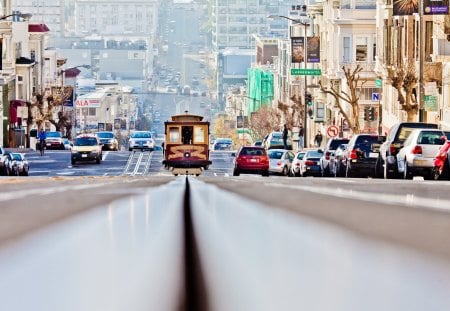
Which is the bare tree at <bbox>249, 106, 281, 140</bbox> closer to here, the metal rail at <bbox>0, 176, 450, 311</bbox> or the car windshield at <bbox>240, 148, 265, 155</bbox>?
the car windshield at <bbox>240, 148, 265, 155</bbox>

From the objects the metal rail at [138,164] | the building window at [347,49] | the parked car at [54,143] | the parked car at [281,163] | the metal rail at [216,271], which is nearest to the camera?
the metal rail at [216,271]

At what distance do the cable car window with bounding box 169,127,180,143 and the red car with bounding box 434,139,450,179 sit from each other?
1400 inches

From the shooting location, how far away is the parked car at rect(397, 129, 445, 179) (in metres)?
30.8

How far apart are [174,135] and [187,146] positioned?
3.05ft

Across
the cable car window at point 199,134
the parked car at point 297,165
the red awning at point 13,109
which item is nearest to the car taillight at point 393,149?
the parked car at point 297,165

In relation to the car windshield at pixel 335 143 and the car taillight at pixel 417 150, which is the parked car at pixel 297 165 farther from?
the car taillight at pixel 417 150

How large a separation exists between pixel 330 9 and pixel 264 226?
9662cm

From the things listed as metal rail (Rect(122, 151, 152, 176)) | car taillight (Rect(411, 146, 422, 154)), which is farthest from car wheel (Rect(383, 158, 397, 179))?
metal rail (Rect(122, 151, 152, 176))

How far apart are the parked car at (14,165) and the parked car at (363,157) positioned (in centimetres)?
1390

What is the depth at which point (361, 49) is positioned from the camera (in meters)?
94.5

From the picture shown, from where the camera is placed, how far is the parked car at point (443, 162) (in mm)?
28828

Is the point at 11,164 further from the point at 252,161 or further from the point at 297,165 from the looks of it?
the point at 252,161

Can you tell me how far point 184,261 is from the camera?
3.72m

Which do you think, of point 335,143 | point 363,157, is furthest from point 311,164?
point 363,157
